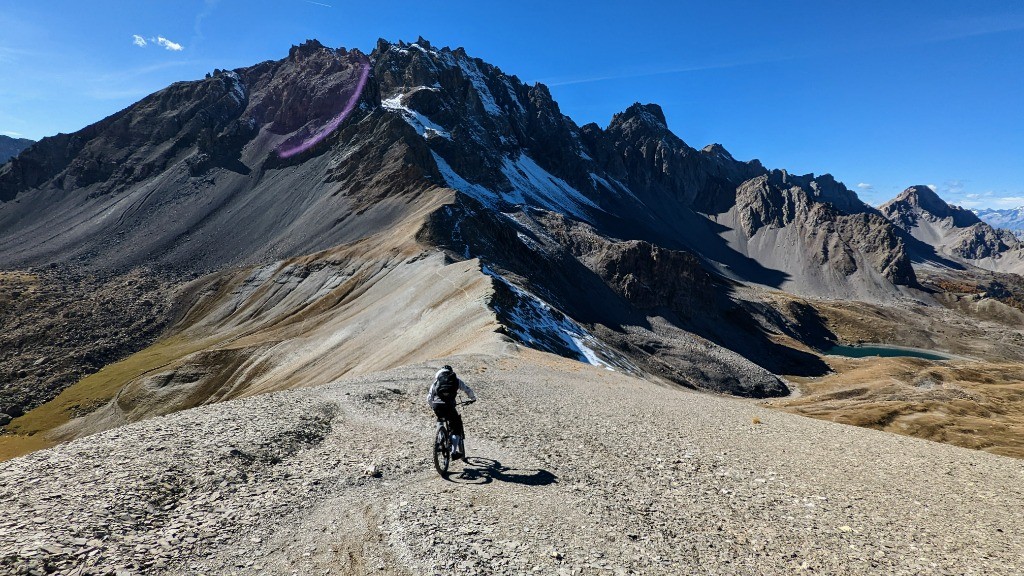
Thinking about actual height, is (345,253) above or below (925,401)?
above

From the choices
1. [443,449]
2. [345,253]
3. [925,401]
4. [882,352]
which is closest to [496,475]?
[443,449]

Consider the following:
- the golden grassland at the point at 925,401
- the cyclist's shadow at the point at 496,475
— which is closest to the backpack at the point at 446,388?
the cyclist's shadow at the point at 496,475

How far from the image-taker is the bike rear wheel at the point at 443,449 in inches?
445

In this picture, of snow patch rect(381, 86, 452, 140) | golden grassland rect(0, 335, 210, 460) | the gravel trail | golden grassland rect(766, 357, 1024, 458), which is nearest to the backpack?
the gravel trail

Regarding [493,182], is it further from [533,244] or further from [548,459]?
[548,459]

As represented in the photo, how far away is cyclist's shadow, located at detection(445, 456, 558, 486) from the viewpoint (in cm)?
1103

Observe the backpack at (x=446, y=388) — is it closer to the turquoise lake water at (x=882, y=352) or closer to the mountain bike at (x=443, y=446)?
the mountain bike at (x=443, y=446)

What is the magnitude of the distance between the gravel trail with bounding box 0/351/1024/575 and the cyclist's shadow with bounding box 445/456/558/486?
0.07 meters

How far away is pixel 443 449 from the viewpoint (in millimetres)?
11469

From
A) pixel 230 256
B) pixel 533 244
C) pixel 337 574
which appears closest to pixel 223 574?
pixel 337 574

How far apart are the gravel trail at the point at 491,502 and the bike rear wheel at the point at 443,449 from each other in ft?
1.10

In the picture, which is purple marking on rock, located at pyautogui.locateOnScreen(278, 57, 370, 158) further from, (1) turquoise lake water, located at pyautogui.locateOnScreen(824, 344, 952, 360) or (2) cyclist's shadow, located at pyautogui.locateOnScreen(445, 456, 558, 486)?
(1) turquoise lake water, located at pyautogui.locateOnScreen(824, 344, 952, 360)

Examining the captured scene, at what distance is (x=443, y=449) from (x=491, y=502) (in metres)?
2.19

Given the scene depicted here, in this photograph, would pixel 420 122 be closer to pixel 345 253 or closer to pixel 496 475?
pixel 345 253
